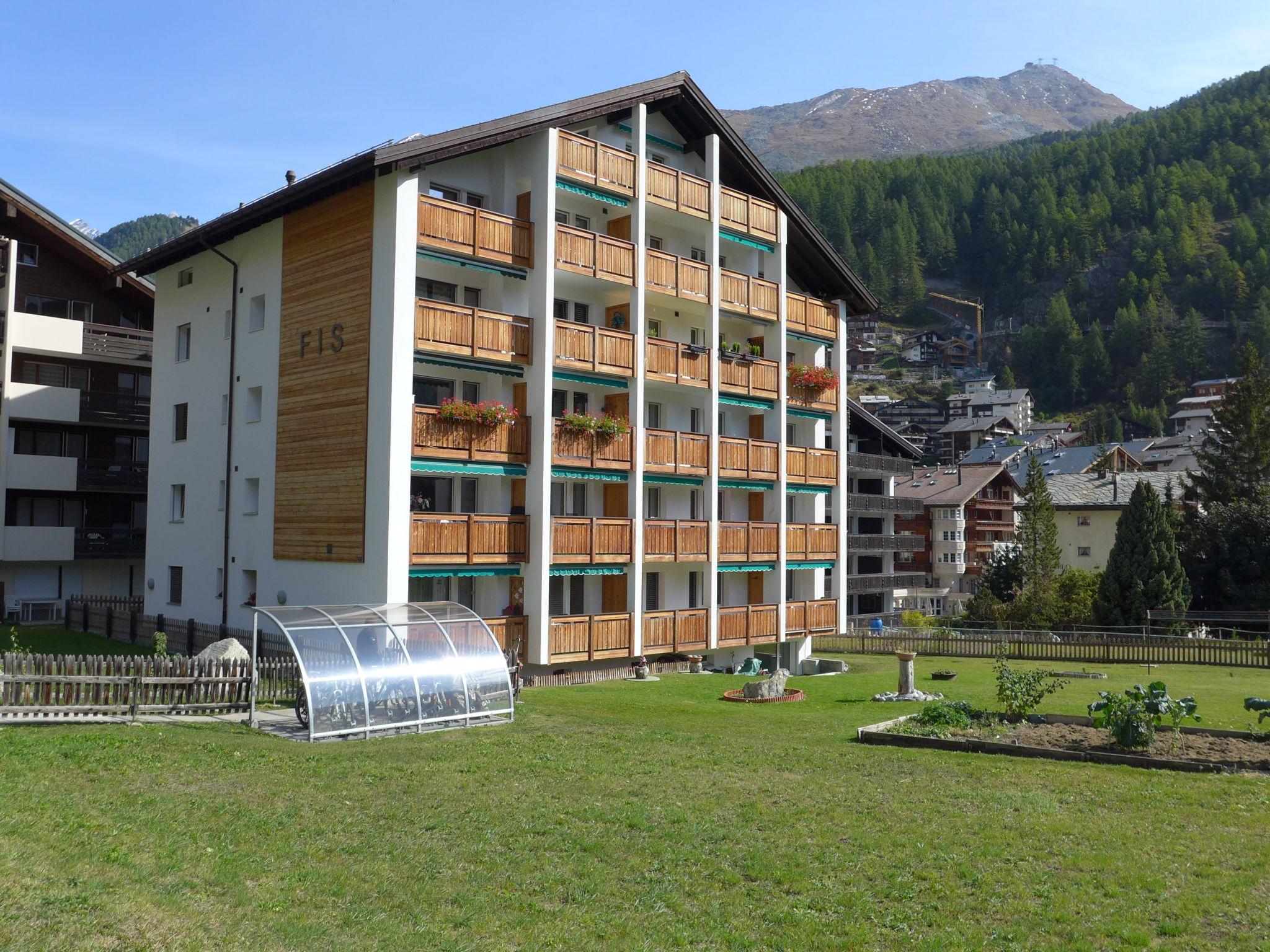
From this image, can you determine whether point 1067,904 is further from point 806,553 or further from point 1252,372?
point 1252,372

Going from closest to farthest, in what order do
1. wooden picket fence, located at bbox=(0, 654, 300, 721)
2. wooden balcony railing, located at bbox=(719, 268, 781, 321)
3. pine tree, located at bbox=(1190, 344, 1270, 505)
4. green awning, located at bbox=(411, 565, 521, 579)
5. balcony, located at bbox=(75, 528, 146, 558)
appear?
wooden picket fence, located at bbox=(0, 654, 300, 721) → green awning, located at bbox=(411, 565, 521, 579) → wooden balcony railing, located at bbox=(719, 268, 781, 321) → balcony, located at bbox=(75, 528, 146, 558) → pine tree, located at bbox=(1190, 344, 1270, 505)

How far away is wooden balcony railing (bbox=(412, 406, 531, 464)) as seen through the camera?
27109 mm

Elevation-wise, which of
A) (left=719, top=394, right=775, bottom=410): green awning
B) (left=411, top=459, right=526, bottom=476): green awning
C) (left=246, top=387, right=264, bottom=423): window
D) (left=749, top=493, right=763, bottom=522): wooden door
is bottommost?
(left=749, top=493, right=763, bottom=522): wooden door

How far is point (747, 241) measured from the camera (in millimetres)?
36594

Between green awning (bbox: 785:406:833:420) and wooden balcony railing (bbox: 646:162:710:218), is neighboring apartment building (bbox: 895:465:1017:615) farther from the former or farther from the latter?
wooden balcony railing (bbox: 646:162:710:218)

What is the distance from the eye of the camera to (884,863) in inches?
443

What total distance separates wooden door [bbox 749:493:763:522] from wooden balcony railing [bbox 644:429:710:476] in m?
4.50

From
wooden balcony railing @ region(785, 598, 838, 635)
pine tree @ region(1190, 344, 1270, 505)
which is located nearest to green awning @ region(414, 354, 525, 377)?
wooden balcony railing @ region(785, 598, 838, 635)

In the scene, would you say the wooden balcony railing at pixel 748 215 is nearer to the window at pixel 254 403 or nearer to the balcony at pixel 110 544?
the window at pixel 254 403

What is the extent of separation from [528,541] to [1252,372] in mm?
65264

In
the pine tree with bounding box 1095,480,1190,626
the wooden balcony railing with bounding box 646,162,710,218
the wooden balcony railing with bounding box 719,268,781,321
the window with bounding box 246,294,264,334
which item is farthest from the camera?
the pine tree with bounding box 1095,480,1190,626

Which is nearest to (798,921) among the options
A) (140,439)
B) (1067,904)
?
(1067,904)

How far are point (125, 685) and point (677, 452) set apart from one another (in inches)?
687

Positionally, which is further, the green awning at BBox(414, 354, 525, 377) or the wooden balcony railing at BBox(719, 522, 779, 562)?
the wooden balcony railing at BBox(719, 522, 779, 562)
